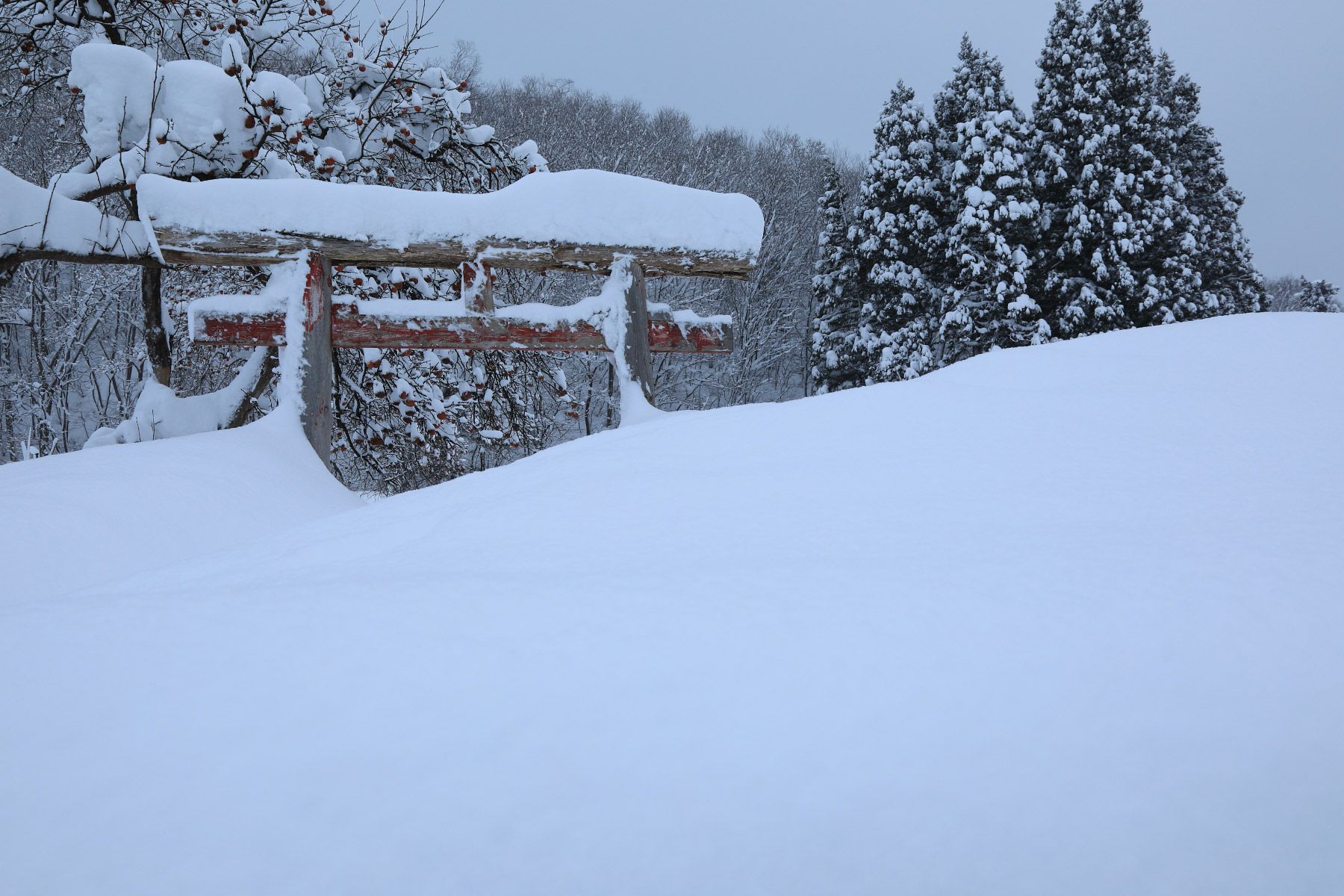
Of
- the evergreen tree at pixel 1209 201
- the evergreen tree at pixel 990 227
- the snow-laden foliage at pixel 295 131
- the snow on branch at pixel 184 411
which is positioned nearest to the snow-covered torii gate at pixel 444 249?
the snow on branch at pixel 184 411

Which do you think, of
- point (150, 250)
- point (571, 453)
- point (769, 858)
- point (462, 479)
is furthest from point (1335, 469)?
point (150, 250)

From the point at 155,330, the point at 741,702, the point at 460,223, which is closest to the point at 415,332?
the point at 460,223

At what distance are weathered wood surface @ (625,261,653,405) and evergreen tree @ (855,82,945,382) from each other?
14.1 m

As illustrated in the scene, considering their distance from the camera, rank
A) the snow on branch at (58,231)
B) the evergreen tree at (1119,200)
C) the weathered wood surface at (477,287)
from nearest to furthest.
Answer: the weathered wood surface at (477,287), the snow on branch at (58,231), the evergreen tree at (1119,200)

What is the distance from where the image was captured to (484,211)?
3963mm

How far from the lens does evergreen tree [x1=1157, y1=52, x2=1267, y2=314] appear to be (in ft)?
57.0

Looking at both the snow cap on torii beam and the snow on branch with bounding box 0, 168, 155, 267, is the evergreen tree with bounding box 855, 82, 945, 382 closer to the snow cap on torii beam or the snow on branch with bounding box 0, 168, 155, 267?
the snow cap on torii beam

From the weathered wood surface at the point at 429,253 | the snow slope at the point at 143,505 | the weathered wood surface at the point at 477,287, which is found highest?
the weathered wood surface at the point at 429,253

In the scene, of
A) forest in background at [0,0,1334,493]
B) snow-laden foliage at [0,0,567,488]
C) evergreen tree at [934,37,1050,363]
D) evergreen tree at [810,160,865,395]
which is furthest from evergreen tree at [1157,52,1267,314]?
snow-laden foliage at [0,0,567,488]

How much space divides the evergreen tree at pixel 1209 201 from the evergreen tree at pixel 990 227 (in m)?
3.94

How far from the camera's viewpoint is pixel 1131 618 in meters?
0.91

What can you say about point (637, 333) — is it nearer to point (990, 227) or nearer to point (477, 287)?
point (477, 287)

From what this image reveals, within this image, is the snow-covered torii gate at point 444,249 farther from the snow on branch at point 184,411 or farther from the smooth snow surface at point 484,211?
the snow on branch at point 184,411

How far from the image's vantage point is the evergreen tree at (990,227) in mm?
15906
